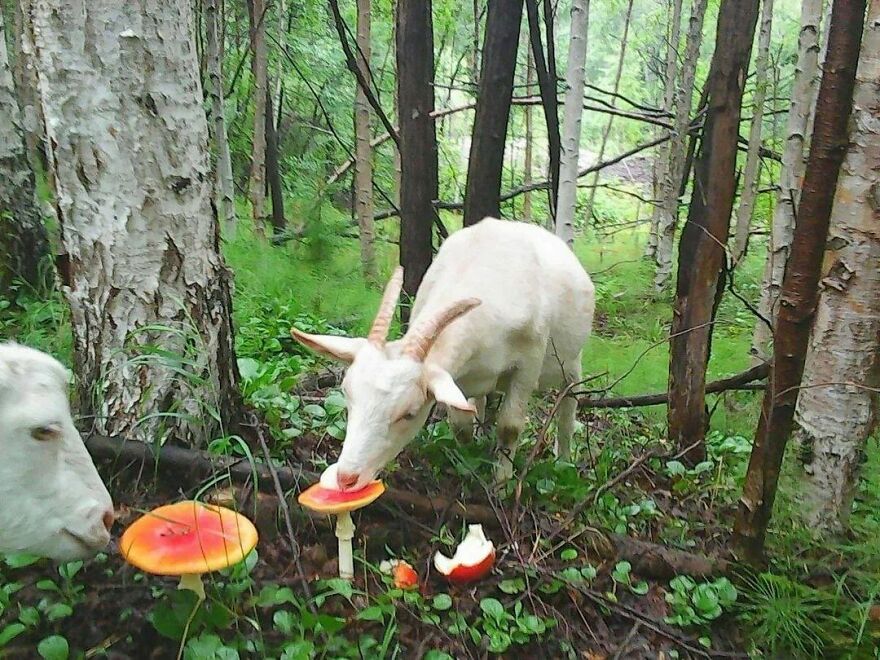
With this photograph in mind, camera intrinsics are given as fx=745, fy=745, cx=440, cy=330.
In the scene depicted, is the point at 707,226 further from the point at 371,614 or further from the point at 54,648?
the point at 54,648

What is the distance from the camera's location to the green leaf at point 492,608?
279 cm

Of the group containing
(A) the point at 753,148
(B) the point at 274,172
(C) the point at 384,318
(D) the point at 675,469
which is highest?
(A) the point at 753,148

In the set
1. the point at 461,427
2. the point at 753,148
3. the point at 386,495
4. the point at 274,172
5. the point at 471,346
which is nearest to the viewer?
the point at 386,495

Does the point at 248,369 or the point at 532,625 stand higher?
the point at 248,369

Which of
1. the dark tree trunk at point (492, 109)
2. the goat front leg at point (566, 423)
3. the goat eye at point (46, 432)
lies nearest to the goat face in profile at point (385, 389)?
the goat eye at point (46, 432)

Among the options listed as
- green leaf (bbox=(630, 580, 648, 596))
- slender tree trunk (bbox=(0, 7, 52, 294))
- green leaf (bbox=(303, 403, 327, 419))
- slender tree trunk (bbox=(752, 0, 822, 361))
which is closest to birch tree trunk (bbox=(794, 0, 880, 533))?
green leaf (bbox=(630, 580, 648, 596))

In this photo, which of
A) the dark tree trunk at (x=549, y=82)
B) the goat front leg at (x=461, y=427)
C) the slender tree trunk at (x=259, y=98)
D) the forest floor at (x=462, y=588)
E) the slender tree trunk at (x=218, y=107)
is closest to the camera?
the forest floor at (x=462, y=588)

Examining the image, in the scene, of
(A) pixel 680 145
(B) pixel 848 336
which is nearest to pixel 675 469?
(B) pixel 848 336

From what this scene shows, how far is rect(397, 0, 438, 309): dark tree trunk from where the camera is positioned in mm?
5879

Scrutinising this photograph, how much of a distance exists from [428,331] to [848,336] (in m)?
1.72

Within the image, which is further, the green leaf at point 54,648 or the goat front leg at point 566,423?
the goat front leg at point 566,423

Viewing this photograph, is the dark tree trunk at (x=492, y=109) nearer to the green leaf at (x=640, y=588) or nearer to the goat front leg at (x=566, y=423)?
the goat front leg at (x=566, y=423)

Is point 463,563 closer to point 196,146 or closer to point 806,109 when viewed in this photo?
point 196,146

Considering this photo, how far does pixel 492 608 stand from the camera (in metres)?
2.81
